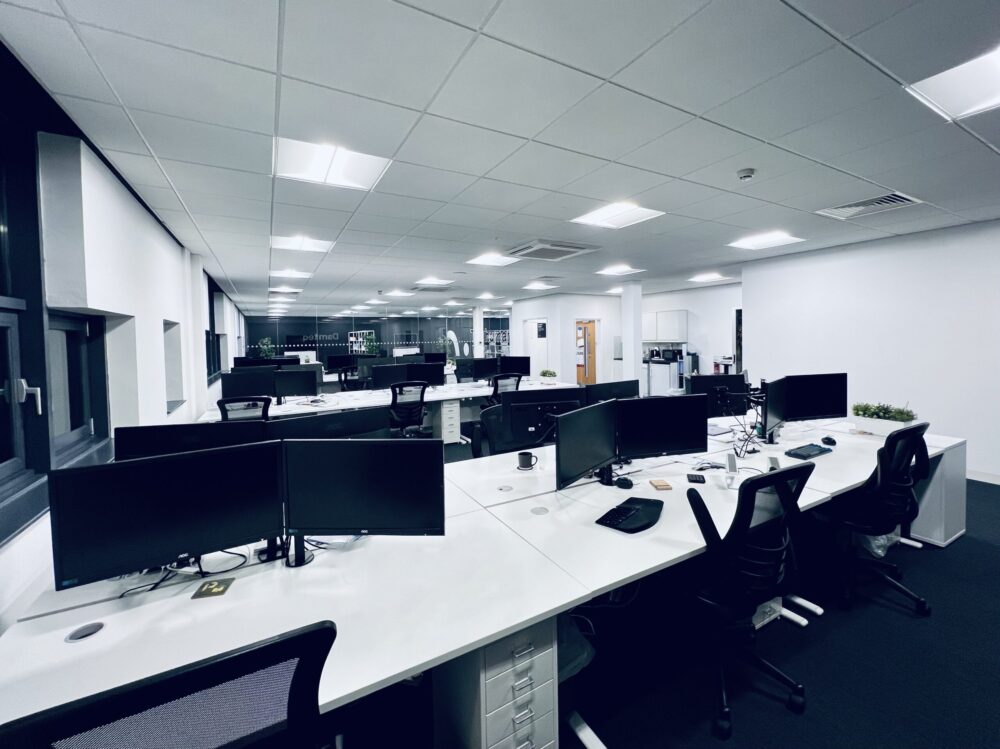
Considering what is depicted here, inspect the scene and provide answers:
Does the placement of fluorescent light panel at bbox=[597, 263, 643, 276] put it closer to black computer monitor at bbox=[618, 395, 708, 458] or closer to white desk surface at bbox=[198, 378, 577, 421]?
white desk surface at bbox=[198, 378, 577, 421]

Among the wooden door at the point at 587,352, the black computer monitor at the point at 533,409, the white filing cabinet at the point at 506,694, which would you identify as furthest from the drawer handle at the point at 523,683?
the wooden door at the point at 587,352

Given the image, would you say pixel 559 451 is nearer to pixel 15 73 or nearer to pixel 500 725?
pixel 500 725

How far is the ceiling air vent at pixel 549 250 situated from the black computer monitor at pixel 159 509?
436 cm

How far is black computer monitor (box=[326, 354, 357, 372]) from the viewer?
7.57 meters

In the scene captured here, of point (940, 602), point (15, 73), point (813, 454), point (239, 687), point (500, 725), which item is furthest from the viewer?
point (813, 454)

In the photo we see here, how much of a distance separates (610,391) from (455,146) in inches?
82.6

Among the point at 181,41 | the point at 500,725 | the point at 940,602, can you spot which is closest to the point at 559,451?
the point at 500,725

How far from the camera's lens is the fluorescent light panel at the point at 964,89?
2.09 m

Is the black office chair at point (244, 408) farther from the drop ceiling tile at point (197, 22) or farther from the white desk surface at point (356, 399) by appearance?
the drop ceiling tile at point (197, 22)

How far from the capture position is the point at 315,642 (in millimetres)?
849

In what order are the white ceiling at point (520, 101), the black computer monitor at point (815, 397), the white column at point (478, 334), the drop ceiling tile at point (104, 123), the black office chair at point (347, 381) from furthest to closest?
the white column at point (478, 334) < the black office chair at point (347, 381) < the black computer monitor at point (815, 397) < the drop ceiling tile at point (104, 123) < the white ceiling at point (520, 101)

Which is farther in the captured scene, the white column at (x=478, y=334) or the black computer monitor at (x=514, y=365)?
the white column at (x=478, y=334)

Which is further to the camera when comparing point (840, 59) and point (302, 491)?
point (840, 59)

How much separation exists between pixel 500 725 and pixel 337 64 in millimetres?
2671
